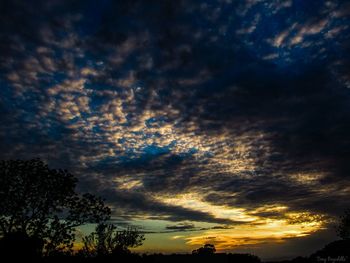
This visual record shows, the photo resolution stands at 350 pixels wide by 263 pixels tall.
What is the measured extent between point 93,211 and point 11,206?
50.3ft

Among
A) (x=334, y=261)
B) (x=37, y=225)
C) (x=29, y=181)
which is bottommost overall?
(x=334, y=261)

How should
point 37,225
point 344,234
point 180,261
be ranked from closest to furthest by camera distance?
point 37,225
point 180,261
point 344,234

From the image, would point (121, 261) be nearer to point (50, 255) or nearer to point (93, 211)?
point (93, 211)

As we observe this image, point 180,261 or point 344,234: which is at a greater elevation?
point 344,234

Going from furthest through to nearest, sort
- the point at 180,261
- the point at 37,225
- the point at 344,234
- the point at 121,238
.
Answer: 1. the point at 344,234
2. the point at 180,261
3. the point at 121,238
4. the point at 37,225

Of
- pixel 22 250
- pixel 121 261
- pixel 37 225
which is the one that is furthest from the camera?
pixel 121 261

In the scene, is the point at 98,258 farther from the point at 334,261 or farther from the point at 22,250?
the point at 334,261

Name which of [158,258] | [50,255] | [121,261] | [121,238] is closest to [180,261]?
[158,258]

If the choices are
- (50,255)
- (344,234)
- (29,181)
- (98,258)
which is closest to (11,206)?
(29,181)

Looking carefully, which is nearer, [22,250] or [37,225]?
[22,250]

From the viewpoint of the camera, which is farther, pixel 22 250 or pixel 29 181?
pixel 29 181

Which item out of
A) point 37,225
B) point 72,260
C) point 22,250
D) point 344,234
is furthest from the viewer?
point 344,234

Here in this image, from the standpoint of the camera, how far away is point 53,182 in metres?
59.9

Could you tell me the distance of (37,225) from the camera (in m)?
57.3
